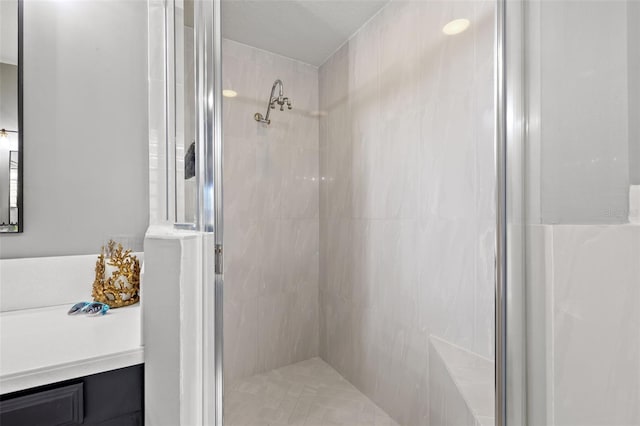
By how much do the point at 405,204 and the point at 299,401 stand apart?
4.11 feet

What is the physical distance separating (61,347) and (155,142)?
2.42ft

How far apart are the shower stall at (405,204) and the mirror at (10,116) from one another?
37cm

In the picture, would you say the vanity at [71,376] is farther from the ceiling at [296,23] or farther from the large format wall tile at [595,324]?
the ceiling at [296,23]

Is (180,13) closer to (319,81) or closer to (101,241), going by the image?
(101,241)

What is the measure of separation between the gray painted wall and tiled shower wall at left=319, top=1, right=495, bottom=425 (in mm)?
1130

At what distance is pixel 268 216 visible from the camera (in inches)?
81.5

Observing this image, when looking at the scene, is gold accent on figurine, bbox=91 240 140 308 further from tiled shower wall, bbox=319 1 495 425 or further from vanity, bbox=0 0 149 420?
tiled shower wall, bbox=319 1 495 425

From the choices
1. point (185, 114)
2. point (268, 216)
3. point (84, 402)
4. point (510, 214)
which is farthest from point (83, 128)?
point (510, 214)

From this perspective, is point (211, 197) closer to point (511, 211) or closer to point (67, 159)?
point (511, 211)

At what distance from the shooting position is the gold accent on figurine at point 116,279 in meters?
0.98

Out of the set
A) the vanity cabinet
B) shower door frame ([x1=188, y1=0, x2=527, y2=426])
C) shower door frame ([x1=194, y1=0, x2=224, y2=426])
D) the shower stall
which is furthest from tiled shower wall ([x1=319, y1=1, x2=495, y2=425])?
the vanity cabinet

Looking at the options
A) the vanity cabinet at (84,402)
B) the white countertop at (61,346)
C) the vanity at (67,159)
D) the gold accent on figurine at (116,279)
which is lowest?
the vanity cabinet at (84,402)

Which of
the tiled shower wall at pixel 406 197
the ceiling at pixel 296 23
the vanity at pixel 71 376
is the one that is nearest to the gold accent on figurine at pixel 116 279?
the vanity at pixel 71 376

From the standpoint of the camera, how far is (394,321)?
158 cm
